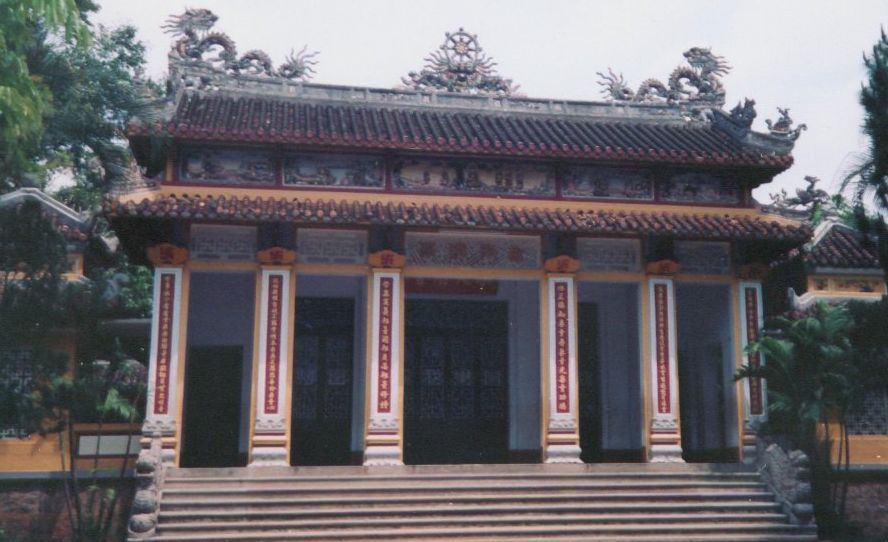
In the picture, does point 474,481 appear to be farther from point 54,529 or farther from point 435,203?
point 54,529

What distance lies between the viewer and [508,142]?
14.3m

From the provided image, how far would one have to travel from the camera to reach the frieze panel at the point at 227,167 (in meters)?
13.9

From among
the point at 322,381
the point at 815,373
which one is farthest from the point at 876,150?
the point at 322,381

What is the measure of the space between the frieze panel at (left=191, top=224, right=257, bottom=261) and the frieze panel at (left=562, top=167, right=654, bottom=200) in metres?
4.84

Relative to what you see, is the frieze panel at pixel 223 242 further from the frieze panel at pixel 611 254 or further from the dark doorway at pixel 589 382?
the dark doorway at pixel 589 382

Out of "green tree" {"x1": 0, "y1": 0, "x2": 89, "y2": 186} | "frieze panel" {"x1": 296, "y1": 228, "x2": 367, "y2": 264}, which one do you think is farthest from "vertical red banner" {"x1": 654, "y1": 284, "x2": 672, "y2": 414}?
"green tree" {"x1": 0, "y1": 0, "x2": 89, "y2": 186}

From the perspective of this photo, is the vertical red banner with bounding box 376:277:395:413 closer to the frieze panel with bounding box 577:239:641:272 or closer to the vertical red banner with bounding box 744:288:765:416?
the frieze panel with bounding box 577:239:641:272

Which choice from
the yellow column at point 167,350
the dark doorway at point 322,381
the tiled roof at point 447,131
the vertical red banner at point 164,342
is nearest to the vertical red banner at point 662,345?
the tiled roof at point 447,131

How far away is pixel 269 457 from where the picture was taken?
42.3 ft

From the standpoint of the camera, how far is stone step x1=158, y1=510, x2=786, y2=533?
36.3 ft

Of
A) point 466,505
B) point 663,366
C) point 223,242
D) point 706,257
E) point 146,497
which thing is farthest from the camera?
point 706,257

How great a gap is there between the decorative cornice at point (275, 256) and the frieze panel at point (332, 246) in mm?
242

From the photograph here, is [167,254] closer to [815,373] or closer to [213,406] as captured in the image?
[213,406]

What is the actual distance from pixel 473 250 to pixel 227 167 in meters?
3.80
